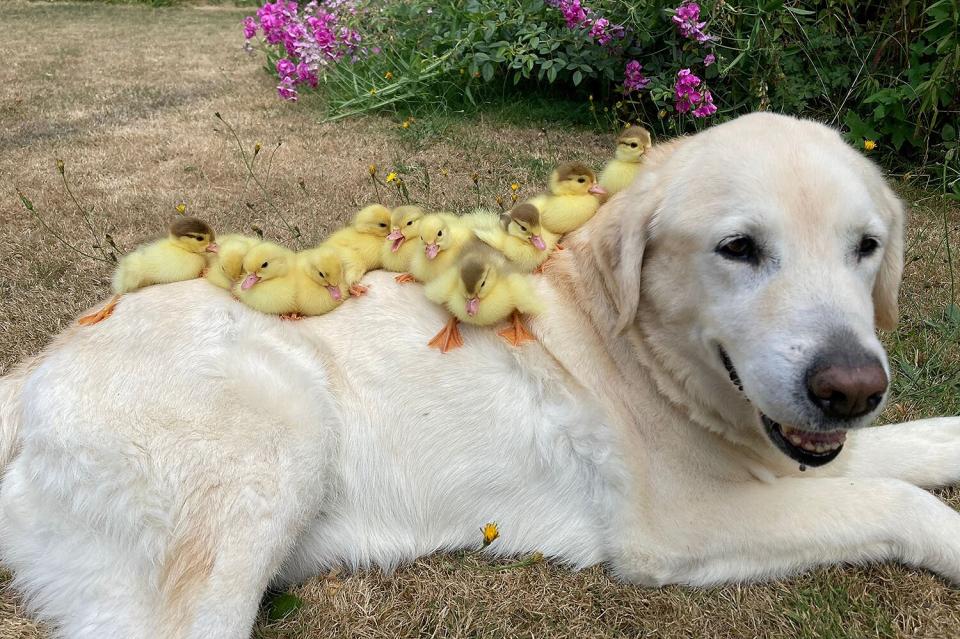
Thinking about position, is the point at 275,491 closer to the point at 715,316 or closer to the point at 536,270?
the point at 536,270

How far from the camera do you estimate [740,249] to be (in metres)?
1.97

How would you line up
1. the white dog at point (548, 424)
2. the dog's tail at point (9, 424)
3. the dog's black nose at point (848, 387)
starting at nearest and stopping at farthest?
the dog's black nose at point (848, 387), the white dog at point (548, 424), the dog's tail at point (9, 424)

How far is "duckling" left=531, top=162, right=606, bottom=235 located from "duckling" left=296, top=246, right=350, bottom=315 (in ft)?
2.75

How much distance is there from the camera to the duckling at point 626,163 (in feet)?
9.16

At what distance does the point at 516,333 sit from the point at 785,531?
106cm

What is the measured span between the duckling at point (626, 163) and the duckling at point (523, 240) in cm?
44

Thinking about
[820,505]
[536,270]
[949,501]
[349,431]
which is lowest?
[949,501]

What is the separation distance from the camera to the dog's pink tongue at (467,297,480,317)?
7.53 ft

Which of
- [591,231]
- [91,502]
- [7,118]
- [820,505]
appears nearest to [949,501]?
[820,505]

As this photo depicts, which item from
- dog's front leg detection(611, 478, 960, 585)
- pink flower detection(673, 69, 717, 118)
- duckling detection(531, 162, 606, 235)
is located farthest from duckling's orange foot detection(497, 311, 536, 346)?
pink flower detection(673, 69, 717, 118)

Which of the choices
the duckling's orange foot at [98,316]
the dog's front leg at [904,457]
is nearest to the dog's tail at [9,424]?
the duckling's orange foot at [98,316]

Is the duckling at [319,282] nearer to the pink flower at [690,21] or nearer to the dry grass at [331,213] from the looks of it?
the dry grass at [331,213]

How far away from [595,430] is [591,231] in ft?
2.39

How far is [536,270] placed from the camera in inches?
102
